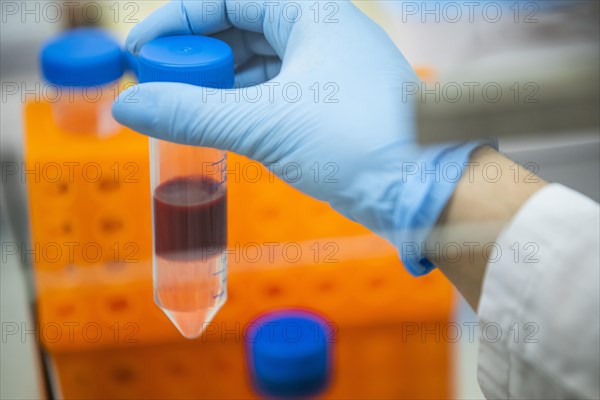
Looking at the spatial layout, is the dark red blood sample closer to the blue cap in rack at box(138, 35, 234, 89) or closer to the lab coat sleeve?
the blue cap in rack at box(138, 35, 234, 89)

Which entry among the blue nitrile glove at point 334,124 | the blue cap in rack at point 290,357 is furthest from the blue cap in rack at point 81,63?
the blue cap in rack at point 290,357

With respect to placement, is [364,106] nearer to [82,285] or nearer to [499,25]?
[499,25]

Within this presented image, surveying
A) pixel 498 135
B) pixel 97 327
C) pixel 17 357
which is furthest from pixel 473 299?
pixel 17 357

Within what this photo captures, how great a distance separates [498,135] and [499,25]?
11 cm

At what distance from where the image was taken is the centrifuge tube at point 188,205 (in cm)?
85

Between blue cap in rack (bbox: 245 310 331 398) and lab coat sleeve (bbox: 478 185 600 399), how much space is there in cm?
32

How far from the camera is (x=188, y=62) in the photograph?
83cm

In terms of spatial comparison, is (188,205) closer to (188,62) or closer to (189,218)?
(189,218)

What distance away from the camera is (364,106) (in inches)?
34.8

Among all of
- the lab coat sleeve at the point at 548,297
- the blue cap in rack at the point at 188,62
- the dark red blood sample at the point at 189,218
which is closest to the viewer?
the lab coat sleeve at the point at 548,297

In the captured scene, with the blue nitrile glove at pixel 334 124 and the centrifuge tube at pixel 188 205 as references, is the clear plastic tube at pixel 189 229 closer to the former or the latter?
the centrifuge tube at pixel 188 205

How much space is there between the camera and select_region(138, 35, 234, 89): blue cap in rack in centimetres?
83

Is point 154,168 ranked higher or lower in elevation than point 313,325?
higher

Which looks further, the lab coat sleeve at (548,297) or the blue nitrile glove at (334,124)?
the blue nitrile glove at (334,124)
